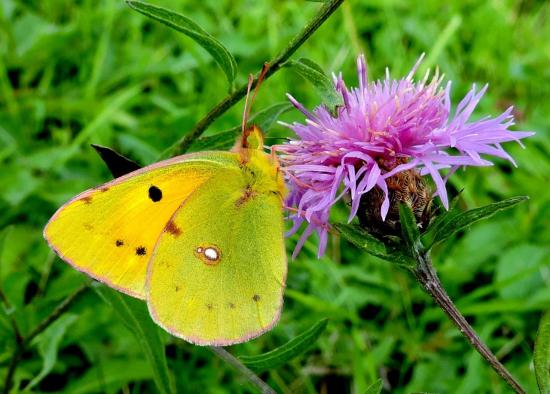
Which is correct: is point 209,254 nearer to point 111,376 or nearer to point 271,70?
point 271,70

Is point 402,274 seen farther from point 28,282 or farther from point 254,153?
point 28,282

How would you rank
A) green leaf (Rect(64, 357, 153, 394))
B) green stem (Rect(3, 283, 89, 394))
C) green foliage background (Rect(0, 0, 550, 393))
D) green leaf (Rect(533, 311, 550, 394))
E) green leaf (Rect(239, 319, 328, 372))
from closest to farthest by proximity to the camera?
green leaf (Rect(533, 311, 550, 394)) → green leaf (Rect(239, 319, 328, 372)) → green stem (Rect(3, 283, 89, 394)) → green leaf (Rect(64, 357, 153, 394)) → green foliage background (Rect(0, 0, 550, 393))

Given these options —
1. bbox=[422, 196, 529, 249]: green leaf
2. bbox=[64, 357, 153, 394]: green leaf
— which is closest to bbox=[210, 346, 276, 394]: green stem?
bbox=[422, 196, 529, 249]: green leaf

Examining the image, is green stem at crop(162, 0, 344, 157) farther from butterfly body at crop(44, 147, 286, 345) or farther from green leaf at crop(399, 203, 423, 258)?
green leaf at crop(399, 203, 423, 258)

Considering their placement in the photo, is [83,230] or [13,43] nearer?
[83,230]

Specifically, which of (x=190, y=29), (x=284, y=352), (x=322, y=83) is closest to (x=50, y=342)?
(x=284, y=352)

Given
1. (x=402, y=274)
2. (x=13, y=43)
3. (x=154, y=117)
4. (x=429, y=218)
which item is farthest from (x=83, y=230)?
(x=13, y=43)
